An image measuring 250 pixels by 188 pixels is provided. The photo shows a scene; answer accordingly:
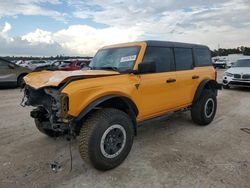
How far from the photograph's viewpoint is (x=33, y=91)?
4289 millimetres

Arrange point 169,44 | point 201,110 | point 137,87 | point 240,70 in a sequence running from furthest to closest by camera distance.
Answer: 1. point 240,70
2. point 201,110
3. point 169,44
4. point 137,87

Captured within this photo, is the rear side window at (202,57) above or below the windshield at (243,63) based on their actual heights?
above

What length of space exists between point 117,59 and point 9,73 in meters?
9.80

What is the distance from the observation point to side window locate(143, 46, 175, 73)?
4721 millimetres

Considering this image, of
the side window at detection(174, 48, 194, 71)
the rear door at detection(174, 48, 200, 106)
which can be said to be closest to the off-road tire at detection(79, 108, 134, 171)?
the rear door at detection(174, 48, 200, 106)

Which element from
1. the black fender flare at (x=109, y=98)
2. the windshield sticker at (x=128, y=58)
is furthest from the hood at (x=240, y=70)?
the black fender flare at (x=109, y=98)

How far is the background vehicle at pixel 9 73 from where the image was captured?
12679mm

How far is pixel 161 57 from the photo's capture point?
5.00 meters

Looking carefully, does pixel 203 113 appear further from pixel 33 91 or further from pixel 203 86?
pixel 33 91

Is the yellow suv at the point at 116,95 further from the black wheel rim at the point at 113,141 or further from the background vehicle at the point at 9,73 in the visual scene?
the background vehicle at the point at 9,73

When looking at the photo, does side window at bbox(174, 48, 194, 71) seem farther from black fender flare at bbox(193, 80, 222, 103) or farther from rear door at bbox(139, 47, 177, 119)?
black fender flare at bbox(193, 80, 222, 103)

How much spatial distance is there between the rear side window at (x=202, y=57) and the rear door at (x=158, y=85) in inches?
43.5

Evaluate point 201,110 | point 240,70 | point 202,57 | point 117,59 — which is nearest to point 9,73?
point 117,59

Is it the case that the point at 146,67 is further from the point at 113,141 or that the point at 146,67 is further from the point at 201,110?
the point at 201,110
